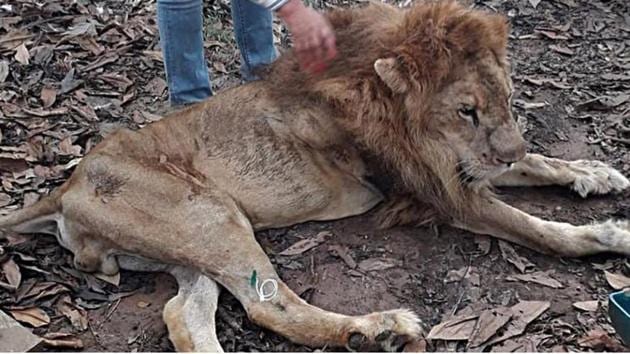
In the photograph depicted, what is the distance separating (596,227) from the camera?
4.04 meters

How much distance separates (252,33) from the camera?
537 centimetres

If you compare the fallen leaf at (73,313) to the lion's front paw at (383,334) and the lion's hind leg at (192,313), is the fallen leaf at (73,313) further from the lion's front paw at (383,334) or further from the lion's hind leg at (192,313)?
the lion's front paw at (383,334)

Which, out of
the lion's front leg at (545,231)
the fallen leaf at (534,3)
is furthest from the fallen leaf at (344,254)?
the fallen leaf at (534,3)

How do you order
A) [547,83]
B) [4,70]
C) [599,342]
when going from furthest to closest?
1. [4,70]
2. [547,83]
3. [599,342]

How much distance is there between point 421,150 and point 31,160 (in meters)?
2.08

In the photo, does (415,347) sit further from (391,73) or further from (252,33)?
(252,33)

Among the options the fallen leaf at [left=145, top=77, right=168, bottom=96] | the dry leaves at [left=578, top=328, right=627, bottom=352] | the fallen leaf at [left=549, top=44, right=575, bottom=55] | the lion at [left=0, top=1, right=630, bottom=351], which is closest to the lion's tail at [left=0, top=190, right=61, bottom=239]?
the lion at [left=0, top=1, right=630, bottom=351]

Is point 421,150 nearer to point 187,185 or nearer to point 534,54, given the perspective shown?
point 187,185

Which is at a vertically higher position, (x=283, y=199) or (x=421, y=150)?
(x=421, y=150)

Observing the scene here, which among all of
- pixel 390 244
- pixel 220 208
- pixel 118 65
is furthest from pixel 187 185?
pixel 118 65

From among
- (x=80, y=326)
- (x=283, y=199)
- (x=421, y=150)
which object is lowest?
(x=80, y=326)

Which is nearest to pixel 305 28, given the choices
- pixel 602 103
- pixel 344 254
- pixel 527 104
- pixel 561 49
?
pixel 344 254

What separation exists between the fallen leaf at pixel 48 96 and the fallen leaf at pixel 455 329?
9.38 feet

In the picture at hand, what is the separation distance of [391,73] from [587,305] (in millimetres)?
1166
